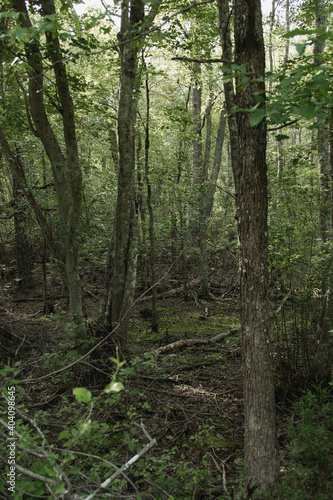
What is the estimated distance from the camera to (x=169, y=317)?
8.98 m

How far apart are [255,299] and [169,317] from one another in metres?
6.27

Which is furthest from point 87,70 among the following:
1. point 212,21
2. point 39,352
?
point 39,352

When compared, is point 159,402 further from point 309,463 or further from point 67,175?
point 67,175

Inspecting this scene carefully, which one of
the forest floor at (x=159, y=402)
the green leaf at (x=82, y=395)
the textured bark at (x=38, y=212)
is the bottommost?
the forest floor at (x=159, y=402)

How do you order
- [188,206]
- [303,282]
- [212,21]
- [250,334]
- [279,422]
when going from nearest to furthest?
[250,334]
[279,422]
[303,282]
[212,21]
[188,206]

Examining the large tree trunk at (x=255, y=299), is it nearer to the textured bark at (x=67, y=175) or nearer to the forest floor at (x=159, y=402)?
the forest floor at (x=159, y=402)

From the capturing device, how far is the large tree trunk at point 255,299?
287 cm

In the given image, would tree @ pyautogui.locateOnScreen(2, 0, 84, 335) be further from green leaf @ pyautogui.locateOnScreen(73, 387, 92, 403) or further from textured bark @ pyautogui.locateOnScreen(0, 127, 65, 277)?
green leaf @ pyautogui.locateOnScreen(73, 387, 92, 403)

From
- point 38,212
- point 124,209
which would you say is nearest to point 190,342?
point 124,209

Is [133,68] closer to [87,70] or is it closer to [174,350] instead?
[174,350]

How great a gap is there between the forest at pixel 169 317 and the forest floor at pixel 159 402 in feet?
0.09

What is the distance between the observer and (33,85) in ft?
15.4

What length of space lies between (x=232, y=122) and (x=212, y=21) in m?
5.05

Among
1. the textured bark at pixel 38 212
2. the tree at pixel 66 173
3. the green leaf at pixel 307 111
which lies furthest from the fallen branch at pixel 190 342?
the green leaf at pixel 307 111
